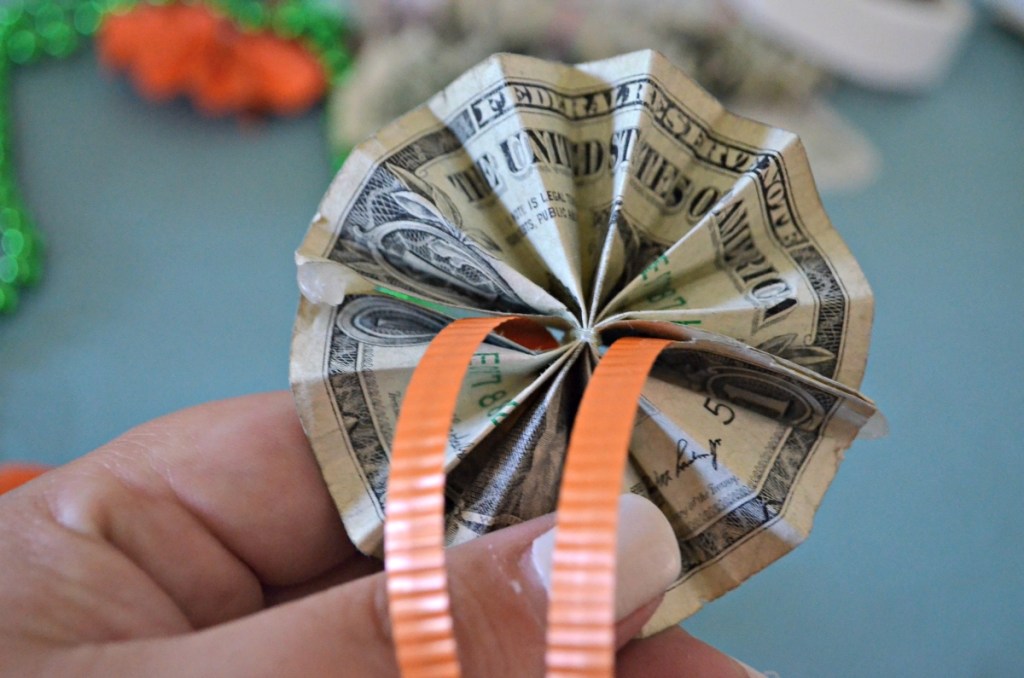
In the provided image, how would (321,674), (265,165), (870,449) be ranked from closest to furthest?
(321,674) < (870,449) < (265,165)

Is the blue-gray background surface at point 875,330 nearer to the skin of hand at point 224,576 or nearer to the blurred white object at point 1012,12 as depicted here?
the blurred white object at point 1012,12

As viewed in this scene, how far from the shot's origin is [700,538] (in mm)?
328

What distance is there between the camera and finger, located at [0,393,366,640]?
30 centimetres

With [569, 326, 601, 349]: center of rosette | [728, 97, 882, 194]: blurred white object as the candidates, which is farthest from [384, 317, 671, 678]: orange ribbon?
[728, 97, 882, 194]: blurred white object

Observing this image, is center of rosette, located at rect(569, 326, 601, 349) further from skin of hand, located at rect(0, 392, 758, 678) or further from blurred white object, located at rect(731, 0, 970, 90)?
blurred white object, located at rect(731, 0, 970, 90)

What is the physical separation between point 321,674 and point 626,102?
0.22 metres

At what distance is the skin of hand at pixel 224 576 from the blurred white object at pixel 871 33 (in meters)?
0.56

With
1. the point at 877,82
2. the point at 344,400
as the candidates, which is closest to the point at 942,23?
the point at 877,82

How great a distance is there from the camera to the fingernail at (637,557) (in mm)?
279

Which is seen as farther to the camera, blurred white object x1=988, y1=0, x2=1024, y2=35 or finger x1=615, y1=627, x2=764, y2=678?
blurred white object x1=988, y1=0, x2=1024, y2=35

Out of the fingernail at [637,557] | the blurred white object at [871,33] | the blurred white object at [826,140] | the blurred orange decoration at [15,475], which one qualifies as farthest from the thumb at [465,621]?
the blurred white object at [871,33]

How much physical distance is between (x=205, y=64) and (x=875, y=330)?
560 mm

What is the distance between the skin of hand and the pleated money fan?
32 mm

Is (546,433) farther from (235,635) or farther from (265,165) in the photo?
(265,165)
